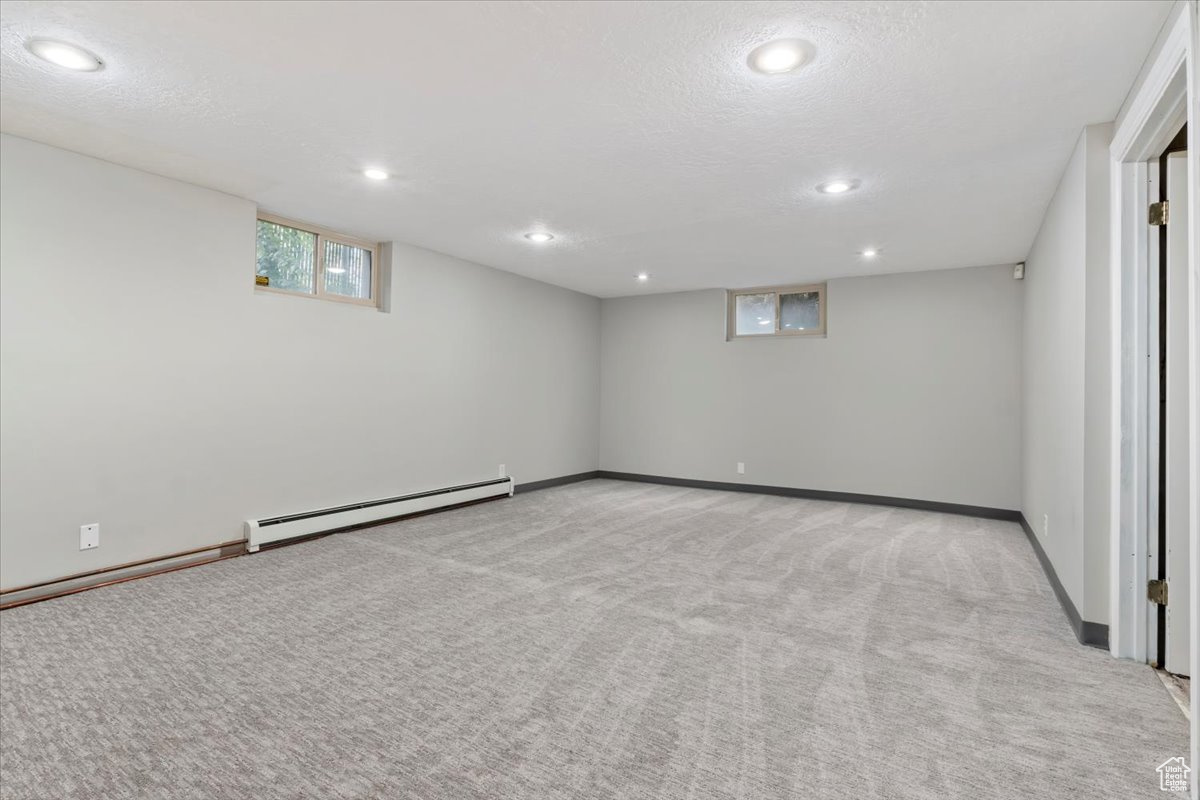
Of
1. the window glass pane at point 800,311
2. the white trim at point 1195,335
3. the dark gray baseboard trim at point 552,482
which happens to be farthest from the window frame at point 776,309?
the white trim at point 1195,335

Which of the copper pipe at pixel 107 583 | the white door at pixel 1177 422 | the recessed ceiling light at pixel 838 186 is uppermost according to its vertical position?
the recessed ceiling light at pixel 838 186

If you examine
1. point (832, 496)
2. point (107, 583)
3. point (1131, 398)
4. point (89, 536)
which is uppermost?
point (1131, 398)

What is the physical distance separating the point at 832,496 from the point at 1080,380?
375 cm

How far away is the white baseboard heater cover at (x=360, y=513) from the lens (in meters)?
4.04

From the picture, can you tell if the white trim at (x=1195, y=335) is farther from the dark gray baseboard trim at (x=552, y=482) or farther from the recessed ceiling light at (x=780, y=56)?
the dark gray baseboard trim at (x=552, y=482)

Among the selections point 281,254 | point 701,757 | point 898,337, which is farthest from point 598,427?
point 701,757

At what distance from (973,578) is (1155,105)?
273cm

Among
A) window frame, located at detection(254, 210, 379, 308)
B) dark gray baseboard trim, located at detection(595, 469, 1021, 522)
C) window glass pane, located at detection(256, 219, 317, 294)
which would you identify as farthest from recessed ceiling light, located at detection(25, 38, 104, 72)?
dark gray baseboard trim, located at detection(595, 469, 1021, 522)

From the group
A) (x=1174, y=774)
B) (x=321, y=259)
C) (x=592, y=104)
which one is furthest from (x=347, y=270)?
(x=1174, y=774)

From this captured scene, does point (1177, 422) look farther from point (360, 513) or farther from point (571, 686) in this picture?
point (360, 513)

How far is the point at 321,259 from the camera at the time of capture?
469cm

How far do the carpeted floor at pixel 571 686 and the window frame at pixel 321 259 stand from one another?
207cm

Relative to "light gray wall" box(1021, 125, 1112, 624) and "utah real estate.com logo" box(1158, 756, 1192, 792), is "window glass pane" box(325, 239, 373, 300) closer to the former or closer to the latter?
"light gray wall" box(1021, 125, 1112, 624)

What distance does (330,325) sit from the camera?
4609 mm
